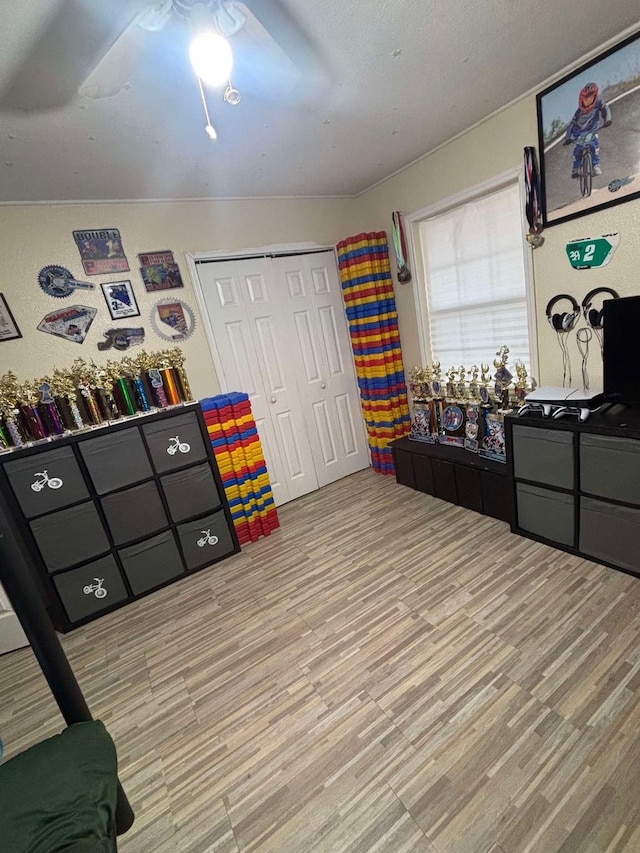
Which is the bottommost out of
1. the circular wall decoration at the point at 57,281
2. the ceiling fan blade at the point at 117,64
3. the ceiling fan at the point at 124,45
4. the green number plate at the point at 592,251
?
the green number plate at the point at 592,251

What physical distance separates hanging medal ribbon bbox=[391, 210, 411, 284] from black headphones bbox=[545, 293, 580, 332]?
1224 millimetres

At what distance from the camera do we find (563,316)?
2273 mm

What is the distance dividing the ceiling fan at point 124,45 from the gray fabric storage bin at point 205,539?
2.28m

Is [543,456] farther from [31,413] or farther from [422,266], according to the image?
[31,413]

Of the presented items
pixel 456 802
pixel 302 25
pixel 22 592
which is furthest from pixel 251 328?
pixel 456 802

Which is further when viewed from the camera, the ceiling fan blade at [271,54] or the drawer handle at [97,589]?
the drawer handle at [97,589]

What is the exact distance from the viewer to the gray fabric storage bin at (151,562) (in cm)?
245

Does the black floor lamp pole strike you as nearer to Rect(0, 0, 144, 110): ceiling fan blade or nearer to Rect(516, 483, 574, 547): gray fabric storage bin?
Rect(0, 0, 144, 110): ceiling fan blade

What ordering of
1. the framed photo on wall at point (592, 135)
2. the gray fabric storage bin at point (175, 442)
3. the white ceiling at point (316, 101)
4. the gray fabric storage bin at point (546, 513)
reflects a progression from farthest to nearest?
the gray fabric storage bin at point (175, 442)
the gray fabric storage bin at point (546, 513)
the framed photo on wall at point (592, 135)
the white ceiling at point (316, 101)

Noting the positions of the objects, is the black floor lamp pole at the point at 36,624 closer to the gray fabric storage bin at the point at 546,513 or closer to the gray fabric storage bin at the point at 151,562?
the gray fabric storage bin at the point at 151,562

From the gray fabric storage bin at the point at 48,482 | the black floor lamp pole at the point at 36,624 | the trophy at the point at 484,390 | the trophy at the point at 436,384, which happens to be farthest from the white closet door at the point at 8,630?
the trophy at the point at 484,390

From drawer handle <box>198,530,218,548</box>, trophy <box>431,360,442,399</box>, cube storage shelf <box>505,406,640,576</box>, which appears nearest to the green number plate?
cube storage shelf <box>505,406,640,576</box>

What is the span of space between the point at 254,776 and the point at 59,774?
31.3 inches

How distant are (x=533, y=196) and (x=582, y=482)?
1.67 metres
